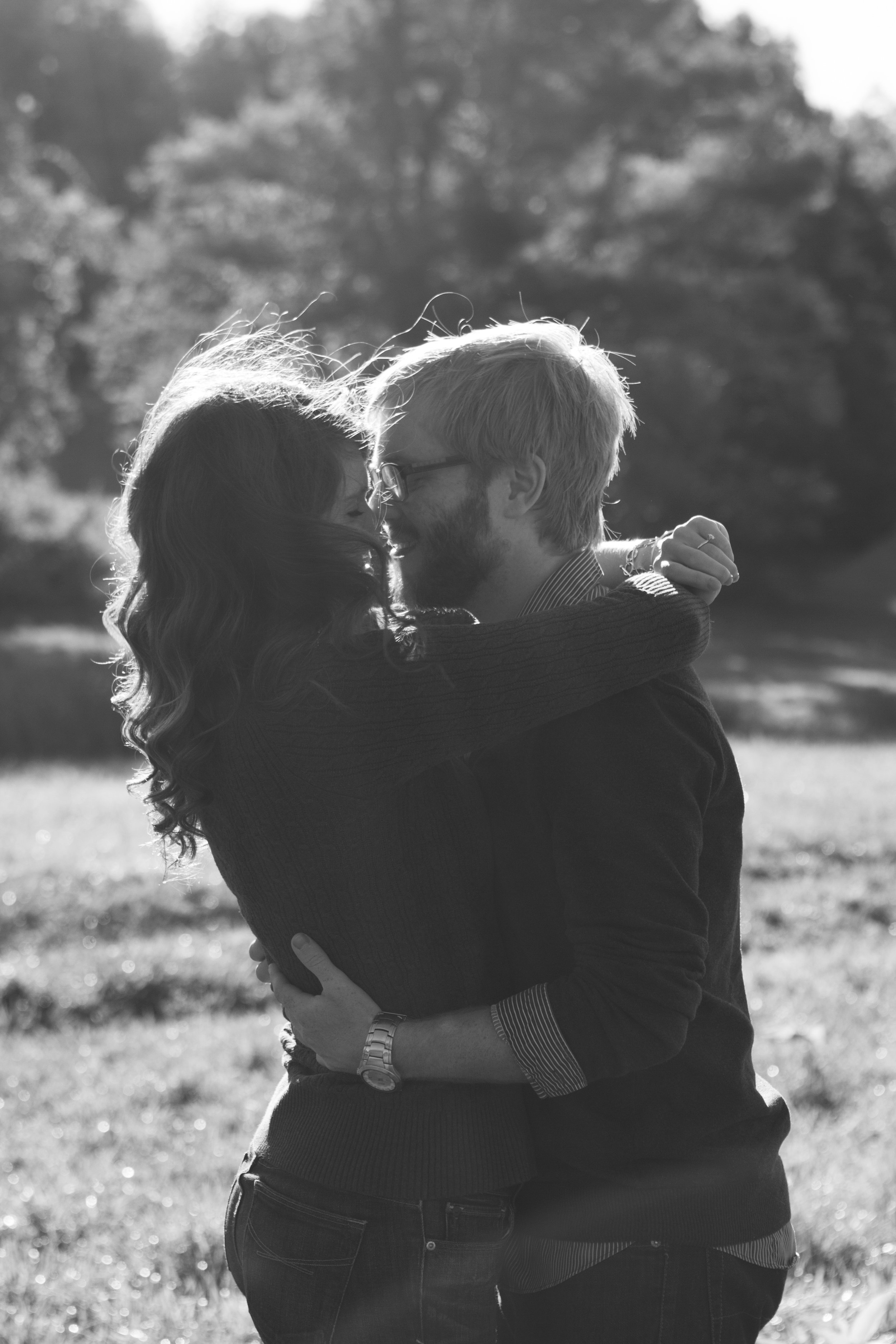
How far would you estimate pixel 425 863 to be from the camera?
2.03 meters

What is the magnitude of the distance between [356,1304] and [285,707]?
859 millimetres

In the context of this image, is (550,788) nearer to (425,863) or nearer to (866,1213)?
(425,863)

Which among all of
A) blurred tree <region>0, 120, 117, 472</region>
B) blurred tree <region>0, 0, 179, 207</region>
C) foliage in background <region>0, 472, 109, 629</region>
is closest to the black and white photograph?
foliage in background <region>0, 472, 109, 629</region>

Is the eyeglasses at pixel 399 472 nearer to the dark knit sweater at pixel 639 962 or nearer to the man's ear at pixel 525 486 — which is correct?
the man's ear at pixel 525 486

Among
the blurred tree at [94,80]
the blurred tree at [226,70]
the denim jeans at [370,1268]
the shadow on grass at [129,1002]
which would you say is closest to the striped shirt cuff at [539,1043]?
the denim jeans at [370,1268]

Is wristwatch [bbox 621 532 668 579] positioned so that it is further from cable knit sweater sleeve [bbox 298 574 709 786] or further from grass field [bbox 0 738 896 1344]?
grass field [bbox 0 738 896 1344]

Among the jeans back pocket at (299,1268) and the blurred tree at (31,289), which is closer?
the jeans back pocket at (299,1268)

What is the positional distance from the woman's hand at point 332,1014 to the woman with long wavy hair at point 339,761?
3cm

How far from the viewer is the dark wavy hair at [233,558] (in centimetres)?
196

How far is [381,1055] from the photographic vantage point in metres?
2.01

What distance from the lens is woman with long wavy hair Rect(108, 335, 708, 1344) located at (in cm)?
197

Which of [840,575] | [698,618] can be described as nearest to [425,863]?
[698,618]

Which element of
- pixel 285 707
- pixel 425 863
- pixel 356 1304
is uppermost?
pixel 285 707

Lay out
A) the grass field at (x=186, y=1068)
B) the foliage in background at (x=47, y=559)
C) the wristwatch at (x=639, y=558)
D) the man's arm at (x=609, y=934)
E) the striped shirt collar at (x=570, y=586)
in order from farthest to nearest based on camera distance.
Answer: the foliage in background at (x=47, y=559), the grass field at (x=186, y=1068), the wristwatch at (x=639, y=558), the striped shirt collar at (x=570, y=586), the man's arm at (x=609, y=934)
